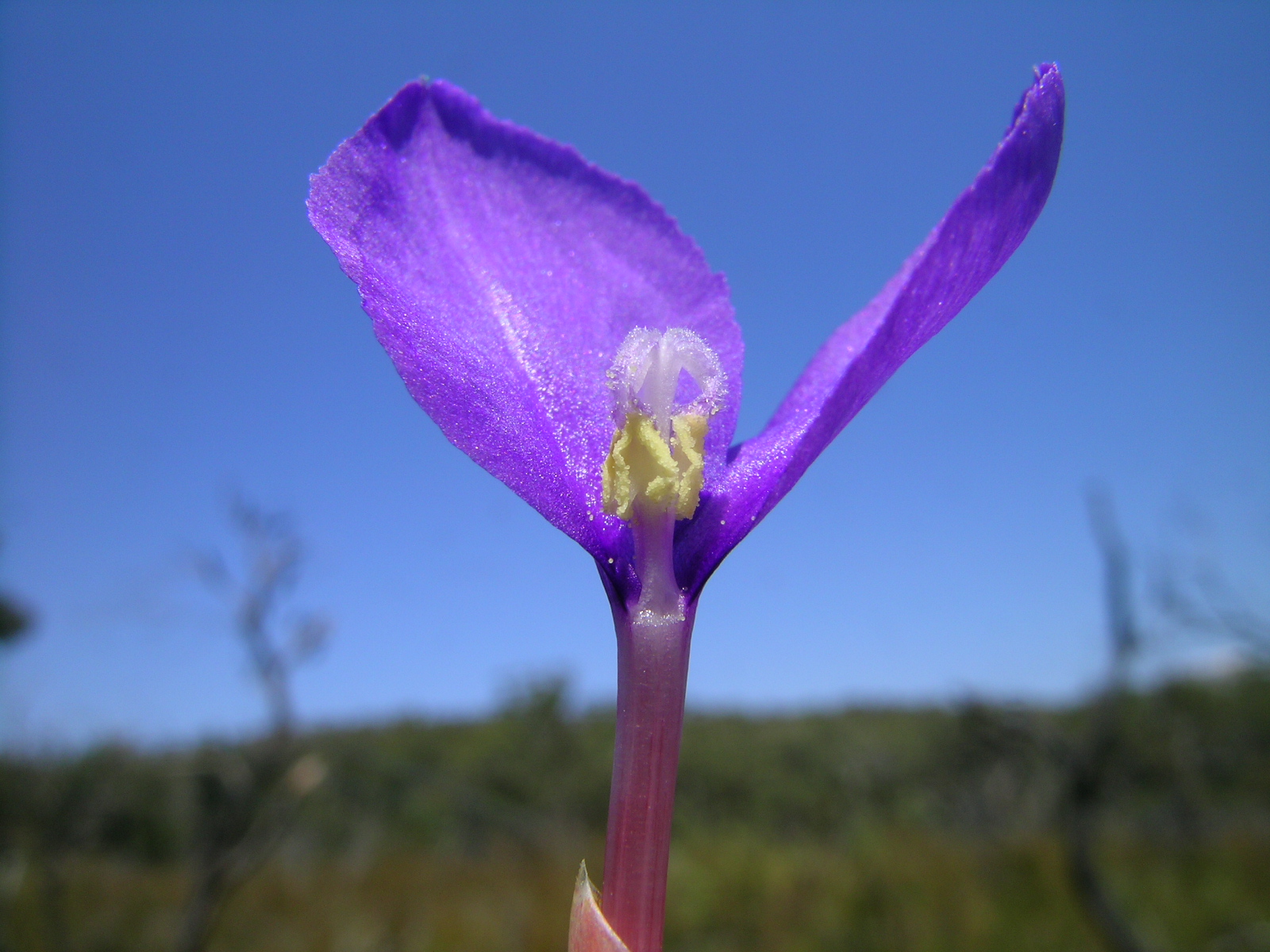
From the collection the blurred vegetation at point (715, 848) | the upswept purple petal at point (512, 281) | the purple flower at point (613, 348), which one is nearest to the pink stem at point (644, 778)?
the purple flower at point (613, 348)

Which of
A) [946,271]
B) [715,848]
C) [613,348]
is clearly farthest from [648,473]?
[715,848]

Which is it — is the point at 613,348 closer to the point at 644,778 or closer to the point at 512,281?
the point at 512,281

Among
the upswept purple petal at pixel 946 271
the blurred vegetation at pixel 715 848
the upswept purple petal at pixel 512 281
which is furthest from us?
the blurred vegetation at pixel 715 848

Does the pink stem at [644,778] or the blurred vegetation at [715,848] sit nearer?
the pink stem at [644,778]

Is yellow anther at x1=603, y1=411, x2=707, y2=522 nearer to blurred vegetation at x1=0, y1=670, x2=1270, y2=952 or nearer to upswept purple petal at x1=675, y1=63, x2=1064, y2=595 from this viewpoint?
upswept purple petal at x1=675, y1=63, x2=1064, y2=595

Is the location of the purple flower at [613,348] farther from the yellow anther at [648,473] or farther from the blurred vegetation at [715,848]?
the blurred vegetation at [715,848]

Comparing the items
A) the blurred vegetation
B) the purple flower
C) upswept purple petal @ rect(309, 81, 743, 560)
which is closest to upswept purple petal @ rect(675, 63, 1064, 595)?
the purple flower

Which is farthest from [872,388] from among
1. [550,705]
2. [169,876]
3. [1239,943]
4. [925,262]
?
[550,705]
